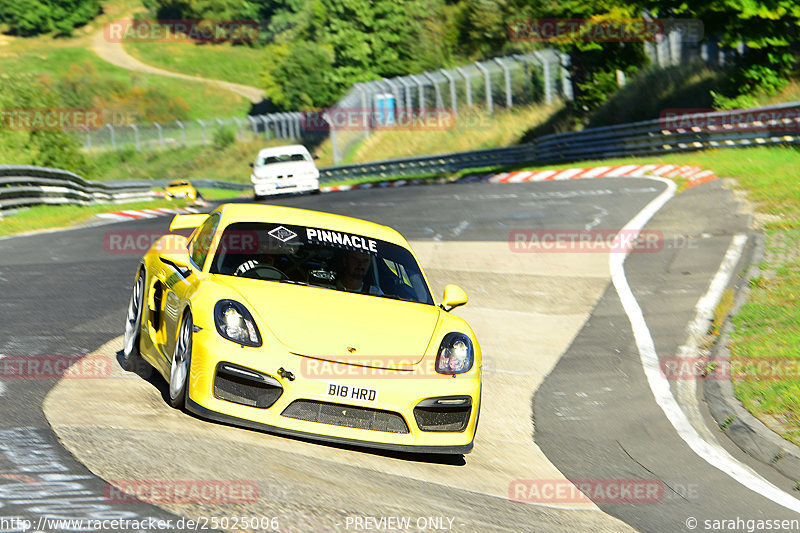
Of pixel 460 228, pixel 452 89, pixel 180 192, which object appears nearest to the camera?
pixel 460 228

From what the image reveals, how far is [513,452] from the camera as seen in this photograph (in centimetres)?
767

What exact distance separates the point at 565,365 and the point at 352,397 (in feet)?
14.1

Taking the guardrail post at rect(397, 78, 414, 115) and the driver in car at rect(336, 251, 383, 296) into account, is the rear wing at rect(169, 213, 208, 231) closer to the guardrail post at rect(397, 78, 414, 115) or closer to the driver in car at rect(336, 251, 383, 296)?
the driver in car at rect(336, 251, 383, 296)

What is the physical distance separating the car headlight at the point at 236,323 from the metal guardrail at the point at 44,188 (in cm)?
1739

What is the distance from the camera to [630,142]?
31.2 m

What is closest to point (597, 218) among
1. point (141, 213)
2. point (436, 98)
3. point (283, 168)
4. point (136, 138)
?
point (141, 213)

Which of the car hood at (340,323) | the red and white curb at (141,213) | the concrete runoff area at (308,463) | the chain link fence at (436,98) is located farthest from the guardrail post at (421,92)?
the car hood at (340,323)

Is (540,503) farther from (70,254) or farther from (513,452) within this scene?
(70,254)

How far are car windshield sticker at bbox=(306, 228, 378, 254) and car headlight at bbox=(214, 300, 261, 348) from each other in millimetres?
1376

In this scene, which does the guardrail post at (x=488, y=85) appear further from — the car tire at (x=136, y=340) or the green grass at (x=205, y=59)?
the green grass at (x=205, y=59)

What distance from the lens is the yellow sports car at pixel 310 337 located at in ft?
21.3

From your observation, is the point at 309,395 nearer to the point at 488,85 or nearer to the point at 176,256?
the point at 176,256

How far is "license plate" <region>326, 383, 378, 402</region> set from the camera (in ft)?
21.4

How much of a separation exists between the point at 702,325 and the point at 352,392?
6097 mm
